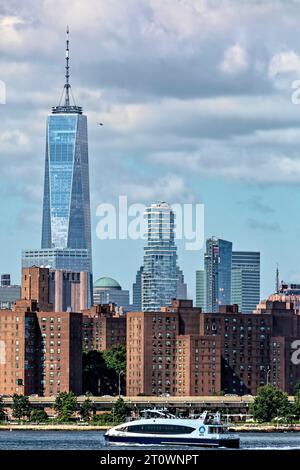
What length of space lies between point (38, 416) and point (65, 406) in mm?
2145

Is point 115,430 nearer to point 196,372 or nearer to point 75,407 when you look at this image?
point 75,407

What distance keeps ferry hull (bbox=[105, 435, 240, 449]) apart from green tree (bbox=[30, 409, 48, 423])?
157 feet

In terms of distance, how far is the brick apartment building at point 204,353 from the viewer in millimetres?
128000

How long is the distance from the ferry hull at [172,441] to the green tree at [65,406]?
47062 mm

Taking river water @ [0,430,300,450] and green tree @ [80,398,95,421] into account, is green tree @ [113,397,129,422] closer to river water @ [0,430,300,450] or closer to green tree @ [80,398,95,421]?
green tree @ [80,398,95,421]

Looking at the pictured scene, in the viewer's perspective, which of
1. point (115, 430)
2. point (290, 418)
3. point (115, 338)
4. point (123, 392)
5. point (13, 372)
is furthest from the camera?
point (115, 338)

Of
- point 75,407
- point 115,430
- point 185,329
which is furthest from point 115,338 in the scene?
point 115,430

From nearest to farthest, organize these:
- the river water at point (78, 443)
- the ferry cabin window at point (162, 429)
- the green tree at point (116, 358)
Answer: the ferry cabin window at point (162, 429) < the river water at point (78, 443) < the green tree at point (116, 358)

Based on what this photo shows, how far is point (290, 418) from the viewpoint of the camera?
331 feet

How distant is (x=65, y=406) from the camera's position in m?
101

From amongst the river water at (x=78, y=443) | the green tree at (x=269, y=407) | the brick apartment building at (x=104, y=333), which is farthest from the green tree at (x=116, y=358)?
the river water at (x=78, y=443)

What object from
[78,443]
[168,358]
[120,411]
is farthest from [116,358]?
[78,443]

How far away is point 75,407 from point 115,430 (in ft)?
167

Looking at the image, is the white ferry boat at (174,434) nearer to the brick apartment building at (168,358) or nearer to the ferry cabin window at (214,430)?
the ferry cabin window at (214,430)
